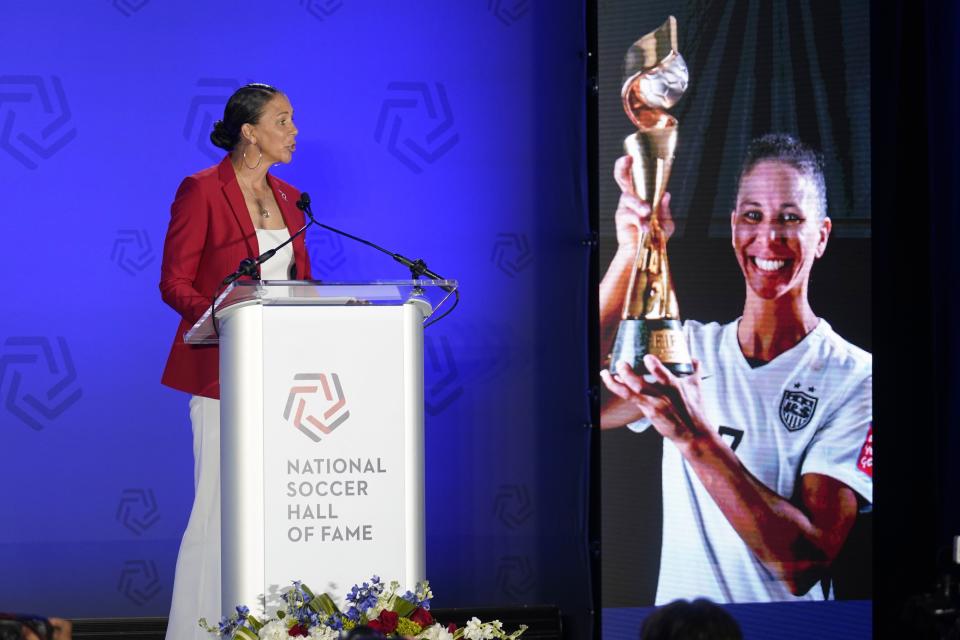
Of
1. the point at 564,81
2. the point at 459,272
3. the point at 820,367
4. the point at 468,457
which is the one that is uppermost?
the point at 564,81

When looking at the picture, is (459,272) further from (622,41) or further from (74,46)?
(74,46)

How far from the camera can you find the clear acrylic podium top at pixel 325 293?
2771mm

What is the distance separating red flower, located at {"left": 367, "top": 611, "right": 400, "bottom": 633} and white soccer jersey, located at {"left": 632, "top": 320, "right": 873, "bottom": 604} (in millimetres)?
1912

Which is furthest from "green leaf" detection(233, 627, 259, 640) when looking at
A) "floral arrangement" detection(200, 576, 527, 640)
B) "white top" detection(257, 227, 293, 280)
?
"white top" detection(257, 227, 293, 280)

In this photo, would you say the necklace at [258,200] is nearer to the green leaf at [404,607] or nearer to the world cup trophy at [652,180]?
the world cup trophy at [652,180]

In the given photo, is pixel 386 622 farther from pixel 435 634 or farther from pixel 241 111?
pixel 241 111

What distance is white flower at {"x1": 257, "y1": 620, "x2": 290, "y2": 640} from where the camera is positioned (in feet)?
8.08

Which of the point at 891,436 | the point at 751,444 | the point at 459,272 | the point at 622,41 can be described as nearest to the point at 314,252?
the point at 459,272

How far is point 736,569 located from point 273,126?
2129mm

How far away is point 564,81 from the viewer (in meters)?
4.67

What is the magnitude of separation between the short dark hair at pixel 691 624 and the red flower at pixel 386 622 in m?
0.69

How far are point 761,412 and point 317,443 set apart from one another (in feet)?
6.59

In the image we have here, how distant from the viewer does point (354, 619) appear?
2578mm

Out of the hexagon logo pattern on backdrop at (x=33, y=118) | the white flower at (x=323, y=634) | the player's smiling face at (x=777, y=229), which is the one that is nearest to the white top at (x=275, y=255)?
the hexagon logo pattern on backdrop at (x=33, y=118)
